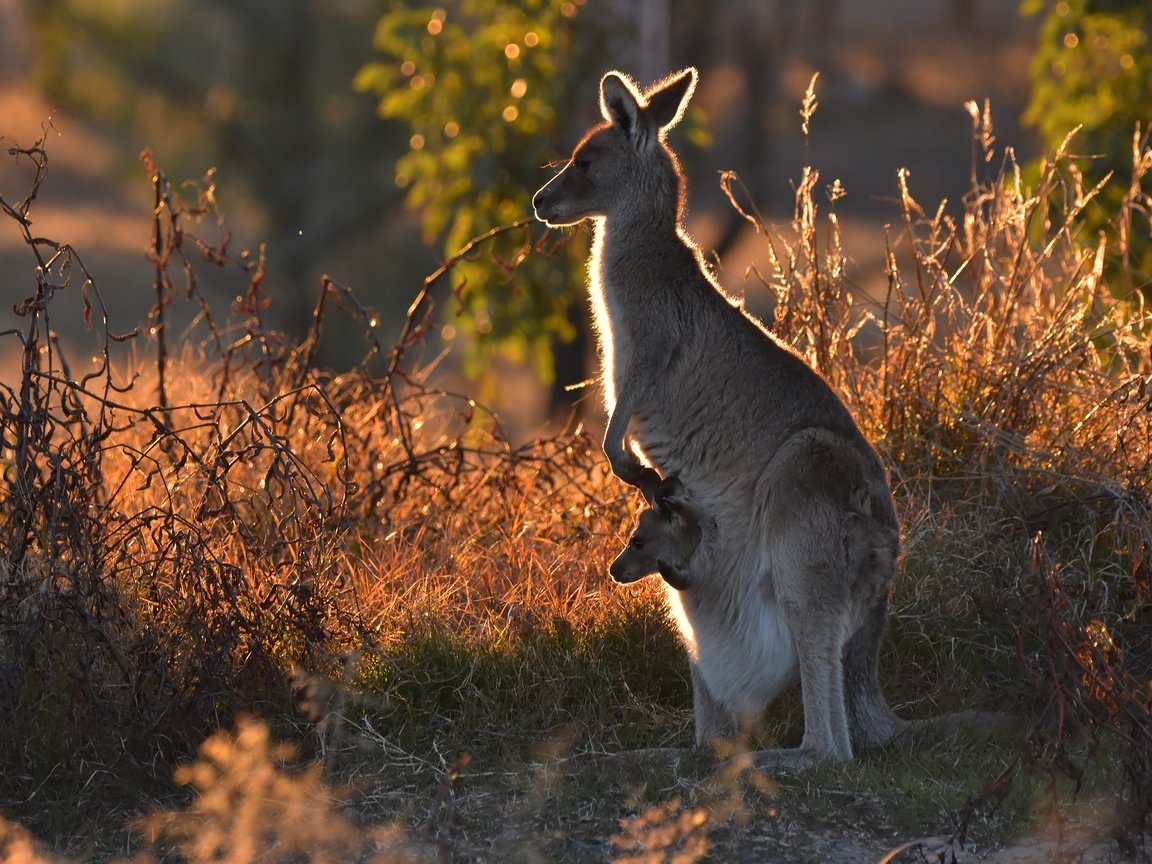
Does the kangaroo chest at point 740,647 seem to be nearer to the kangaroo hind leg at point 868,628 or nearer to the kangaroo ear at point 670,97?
the kangaroo hind leg at point 868,628

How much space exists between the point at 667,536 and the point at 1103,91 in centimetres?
643

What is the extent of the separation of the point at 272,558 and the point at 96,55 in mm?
17831

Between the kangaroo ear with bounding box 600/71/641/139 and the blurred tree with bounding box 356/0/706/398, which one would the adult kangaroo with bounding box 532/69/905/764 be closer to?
the kangaroo ear with bounding box 600/71/641/139

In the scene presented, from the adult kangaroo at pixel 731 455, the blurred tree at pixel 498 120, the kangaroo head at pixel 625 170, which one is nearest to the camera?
the adult kangaroo at pixel 731 455

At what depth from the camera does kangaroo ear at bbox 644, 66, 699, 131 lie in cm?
536

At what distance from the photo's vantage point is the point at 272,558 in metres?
5.29

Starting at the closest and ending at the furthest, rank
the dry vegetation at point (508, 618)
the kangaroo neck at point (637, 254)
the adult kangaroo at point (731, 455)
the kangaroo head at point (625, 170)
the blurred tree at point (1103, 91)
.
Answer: the dry vegetation at point (508, 618) < the adult kangaroo at point (731, 455) < the kangaroo neck at point (637, 254) < the kangaroo head at point (625, 170) < the blurred tree at point (1103, 91)

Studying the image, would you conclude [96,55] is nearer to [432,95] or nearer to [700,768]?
[432,95]

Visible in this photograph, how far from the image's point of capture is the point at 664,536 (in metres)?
4.96

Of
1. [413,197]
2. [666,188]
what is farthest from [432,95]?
[666,188]

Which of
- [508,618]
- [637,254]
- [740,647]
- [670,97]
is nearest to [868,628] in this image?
[740,647]

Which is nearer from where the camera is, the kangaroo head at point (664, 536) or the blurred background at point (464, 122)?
the kangaroo head at point (664, 536)

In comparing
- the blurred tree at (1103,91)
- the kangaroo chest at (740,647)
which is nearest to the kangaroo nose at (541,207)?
the kangaroo chest at (740,647)

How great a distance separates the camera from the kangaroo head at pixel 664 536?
16.2 feet
